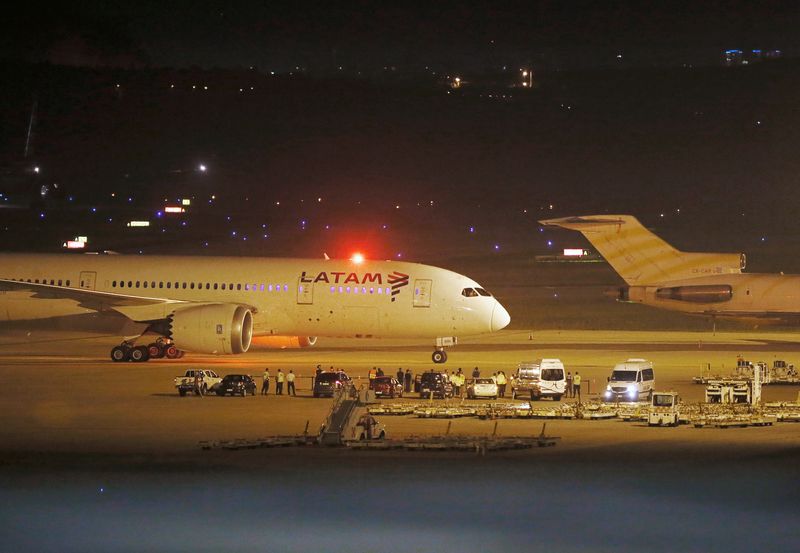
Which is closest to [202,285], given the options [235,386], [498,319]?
[235,386]

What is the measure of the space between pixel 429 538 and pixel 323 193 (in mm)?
165300

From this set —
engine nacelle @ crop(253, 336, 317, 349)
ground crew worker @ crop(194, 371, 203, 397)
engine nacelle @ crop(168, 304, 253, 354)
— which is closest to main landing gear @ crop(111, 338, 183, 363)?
engine nacelle @ crop(168, 304, 253, 354)

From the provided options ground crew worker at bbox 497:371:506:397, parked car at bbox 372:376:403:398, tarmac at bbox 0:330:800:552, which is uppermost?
ground crew worker at bbox 497:371:506:397

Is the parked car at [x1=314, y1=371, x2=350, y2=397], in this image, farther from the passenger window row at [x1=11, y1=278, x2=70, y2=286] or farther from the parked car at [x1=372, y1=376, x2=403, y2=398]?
the passenger window row at [x1=11, y1=278, x2=70, y2=286]

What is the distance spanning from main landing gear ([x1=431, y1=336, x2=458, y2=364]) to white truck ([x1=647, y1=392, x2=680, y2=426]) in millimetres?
17985

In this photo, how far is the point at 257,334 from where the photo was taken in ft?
190

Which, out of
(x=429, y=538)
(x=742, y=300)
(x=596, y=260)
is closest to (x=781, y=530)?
(x=429, y=538)

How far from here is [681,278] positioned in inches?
2589

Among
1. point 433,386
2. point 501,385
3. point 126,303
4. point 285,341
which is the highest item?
point 126,303

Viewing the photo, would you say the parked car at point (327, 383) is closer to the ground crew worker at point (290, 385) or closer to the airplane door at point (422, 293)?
the ground crew worker at point (290, 385)

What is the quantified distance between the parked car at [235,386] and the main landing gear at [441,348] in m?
12.7

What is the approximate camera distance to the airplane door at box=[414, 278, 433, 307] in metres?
56.6

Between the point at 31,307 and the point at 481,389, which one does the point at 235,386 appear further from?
the point at 31,307

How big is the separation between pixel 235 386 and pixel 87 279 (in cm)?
1620
